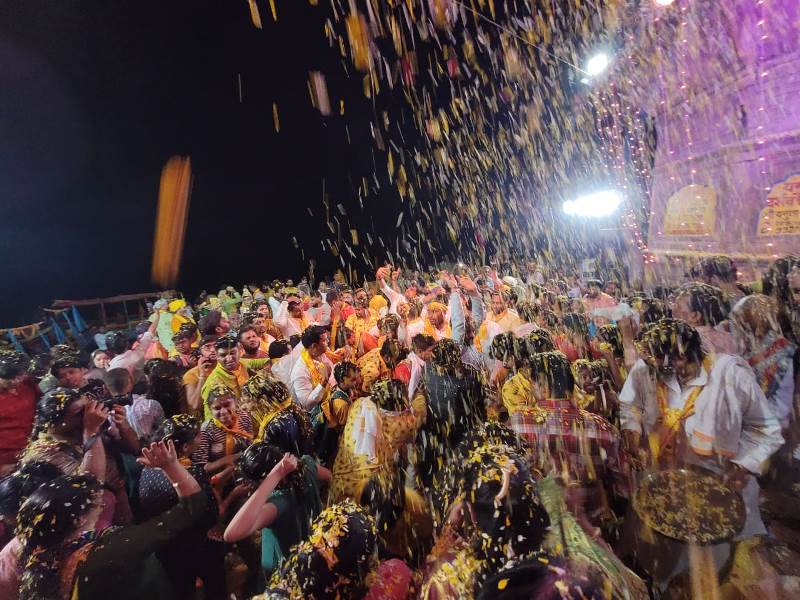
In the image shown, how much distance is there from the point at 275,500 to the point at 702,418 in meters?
2.35

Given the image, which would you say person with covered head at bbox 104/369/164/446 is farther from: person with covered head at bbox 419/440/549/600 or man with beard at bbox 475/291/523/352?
man with beard at bbox 475/291/523/352

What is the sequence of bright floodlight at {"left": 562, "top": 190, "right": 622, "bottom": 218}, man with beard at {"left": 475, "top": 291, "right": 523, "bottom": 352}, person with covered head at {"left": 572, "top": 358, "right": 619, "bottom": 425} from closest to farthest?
person with covered head at {"left": 572, "top": 358, "right": 619, "bottom": 425}, man with beard at {"left": 475, "top": 291, "right": 523, "bottom": 352}, bright floodlight at {"left": 562, "top": 190, "right": 622, "bottom": 218}

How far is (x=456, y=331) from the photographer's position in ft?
17.6

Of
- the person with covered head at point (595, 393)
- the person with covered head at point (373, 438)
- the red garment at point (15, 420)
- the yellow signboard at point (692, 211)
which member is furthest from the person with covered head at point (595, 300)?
the yellow signboard at point (692, 211)

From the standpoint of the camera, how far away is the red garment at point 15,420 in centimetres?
304

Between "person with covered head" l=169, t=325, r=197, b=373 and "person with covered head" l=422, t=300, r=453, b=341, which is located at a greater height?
"person with covered head" l=169, t=325, r=197, b=373

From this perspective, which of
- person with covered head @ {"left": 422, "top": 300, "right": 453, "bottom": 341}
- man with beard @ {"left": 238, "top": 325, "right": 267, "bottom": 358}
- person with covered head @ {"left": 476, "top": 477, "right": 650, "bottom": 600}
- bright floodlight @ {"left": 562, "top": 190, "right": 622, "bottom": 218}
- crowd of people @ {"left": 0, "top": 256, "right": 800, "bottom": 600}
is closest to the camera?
person with covered head @ {"left": 476, "top": 477, "right": 650, "bottom": 600}

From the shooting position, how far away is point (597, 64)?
14.4 metres

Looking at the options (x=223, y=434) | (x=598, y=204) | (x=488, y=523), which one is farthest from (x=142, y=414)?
(x=598, y=204)

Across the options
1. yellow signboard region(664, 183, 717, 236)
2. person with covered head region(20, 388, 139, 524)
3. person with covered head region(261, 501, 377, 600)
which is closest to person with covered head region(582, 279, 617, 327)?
person with covered head region(261, 501, 377, 600)

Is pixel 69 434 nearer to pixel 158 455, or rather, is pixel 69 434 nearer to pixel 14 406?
pixel 158 455

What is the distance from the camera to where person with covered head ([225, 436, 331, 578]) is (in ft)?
6.31

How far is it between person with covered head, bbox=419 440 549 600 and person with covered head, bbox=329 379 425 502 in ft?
3.00

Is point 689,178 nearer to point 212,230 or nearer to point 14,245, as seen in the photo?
point 212,230
